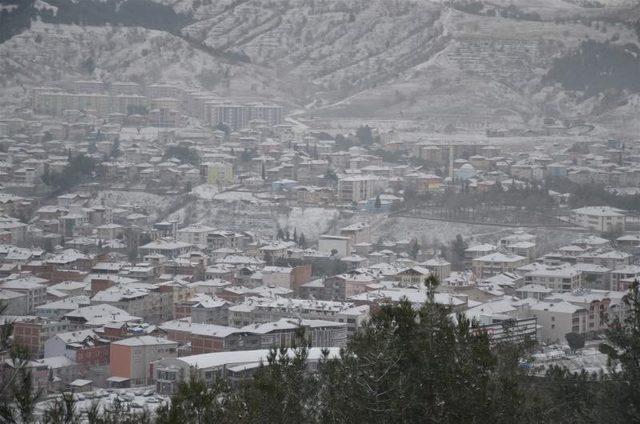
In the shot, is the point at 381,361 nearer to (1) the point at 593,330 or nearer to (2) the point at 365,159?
(1) the point at 593,330

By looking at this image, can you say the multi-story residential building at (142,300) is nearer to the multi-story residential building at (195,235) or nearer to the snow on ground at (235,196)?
the multi-story residential building at (195,235)

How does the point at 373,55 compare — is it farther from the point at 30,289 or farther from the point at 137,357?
the point at 137,357

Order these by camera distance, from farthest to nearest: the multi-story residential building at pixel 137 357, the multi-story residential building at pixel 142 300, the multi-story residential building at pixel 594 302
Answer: the multi-story residential building at pixel 142 300 < the multi-story residential building at pixel 594 302 < the multi-story residential building at pixel 137 357

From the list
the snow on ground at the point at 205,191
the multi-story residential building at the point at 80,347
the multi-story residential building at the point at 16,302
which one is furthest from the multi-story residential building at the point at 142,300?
the snow on ground at the point at 205,191

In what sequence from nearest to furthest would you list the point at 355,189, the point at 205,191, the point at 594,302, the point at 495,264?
the point at 594,302
the point at 495,264
the point at 355,189
the point at 205,191

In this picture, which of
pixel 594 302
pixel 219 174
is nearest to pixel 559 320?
pixel 594 302

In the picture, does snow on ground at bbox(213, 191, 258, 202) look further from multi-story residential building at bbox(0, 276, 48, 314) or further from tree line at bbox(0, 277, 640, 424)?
tree line at bbox(0, 277, 640, 424)
